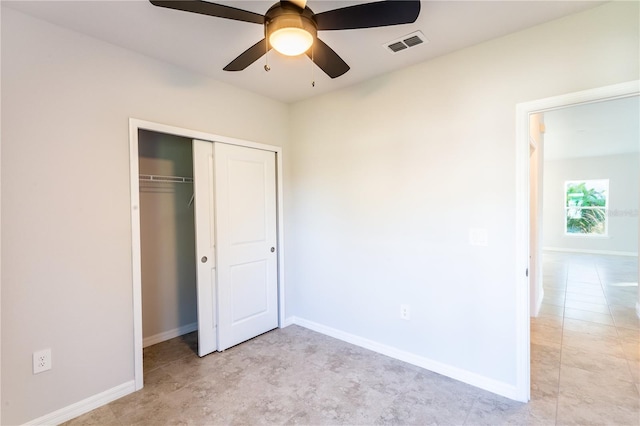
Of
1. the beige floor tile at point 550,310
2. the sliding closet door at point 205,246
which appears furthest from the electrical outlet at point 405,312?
the beige floor tile at point 550,310

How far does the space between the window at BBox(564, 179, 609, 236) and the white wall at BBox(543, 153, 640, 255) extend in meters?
0.11

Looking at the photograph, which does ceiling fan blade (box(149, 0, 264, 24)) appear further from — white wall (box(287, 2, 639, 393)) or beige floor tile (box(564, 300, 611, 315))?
beige floor tile (box(564, 300, 611, 315))

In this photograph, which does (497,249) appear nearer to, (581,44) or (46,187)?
(581,44)

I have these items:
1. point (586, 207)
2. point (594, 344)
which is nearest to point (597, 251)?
point (586, 207)

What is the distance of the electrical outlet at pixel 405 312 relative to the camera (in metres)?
2.70

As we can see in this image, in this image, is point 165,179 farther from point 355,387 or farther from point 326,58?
point 355,387

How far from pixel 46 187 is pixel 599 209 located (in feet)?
36.6

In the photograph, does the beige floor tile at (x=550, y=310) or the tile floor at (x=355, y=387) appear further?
the beige floor tile at (x=550, y=310)

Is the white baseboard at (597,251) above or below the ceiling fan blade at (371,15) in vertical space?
below

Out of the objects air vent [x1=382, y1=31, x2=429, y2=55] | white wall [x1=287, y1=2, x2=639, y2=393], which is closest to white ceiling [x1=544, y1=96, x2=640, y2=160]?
white wall [x1=287, y1=2, x2=639, y2=393]

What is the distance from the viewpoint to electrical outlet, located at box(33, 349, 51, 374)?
1886 mm

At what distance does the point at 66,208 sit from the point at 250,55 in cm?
161

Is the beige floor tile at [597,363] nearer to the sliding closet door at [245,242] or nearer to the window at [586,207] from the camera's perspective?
the sliding closet door at [245,242]

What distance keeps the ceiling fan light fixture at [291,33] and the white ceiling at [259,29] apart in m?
0.44
